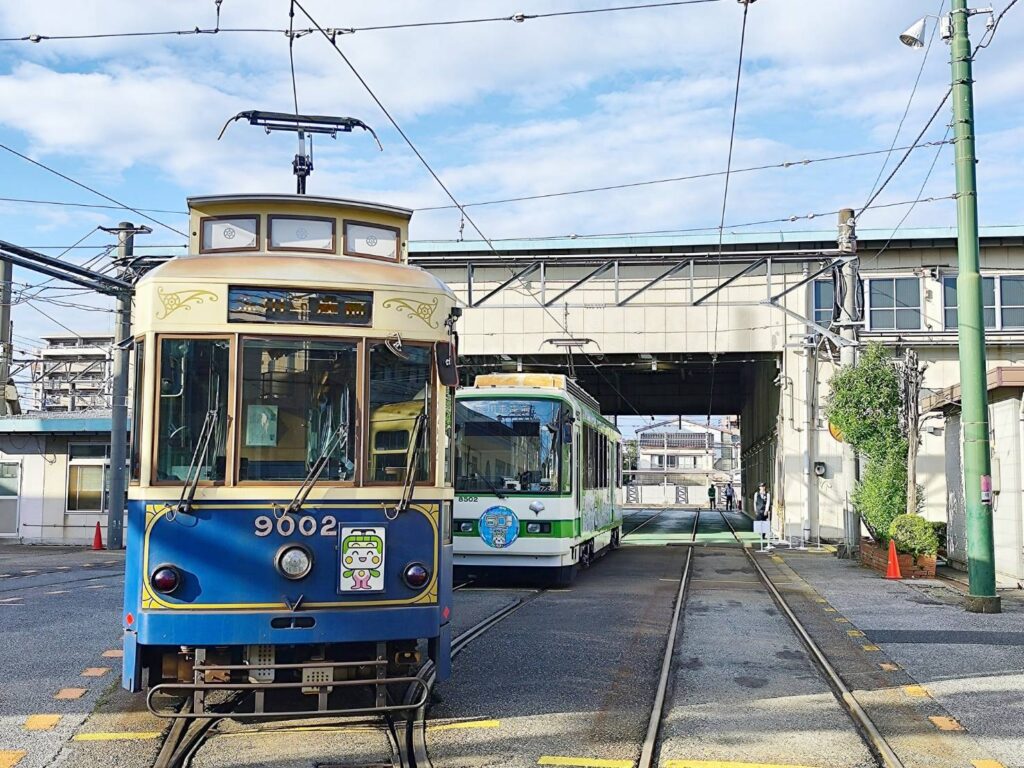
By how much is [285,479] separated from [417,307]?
1363 millimetres

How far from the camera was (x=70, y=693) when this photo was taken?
8.02 metres

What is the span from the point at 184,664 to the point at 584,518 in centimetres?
1144

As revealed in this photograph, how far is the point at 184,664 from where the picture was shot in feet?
21.8

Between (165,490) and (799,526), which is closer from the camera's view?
(165,490)

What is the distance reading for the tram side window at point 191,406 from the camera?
Result: 261 inches

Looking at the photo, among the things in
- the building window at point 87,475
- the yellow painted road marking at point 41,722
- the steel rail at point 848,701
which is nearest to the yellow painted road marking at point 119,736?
the yellow painted road marking at point 41,722

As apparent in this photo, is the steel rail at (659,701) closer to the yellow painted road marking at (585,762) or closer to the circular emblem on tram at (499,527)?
the yellow painted road marking at (585,762)

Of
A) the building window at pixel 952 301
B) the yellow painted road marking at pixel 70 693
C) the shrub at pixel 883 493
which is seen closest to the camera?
the yellow painted road marking at pixel 70 693

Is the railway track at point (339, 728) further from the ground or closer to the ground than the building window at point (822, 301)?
closer to the ground

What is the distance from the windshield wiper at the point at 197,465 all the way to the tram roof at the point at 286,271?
877 mm

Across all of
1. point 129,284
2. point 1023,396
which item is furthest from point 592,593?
point 129,284

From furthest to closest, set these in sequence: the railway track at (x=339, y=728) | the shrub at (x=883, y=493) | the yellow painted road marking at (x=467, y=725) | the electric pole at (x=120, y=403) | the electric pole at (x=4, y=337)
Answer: the electric pole at (x=4, y=337) < the electric pole at (x=120, y=403) < the shrub at (x=883, y=493) < the yellow painted road marking at (x=467, y=725) < the railway track at (x=339, y=728)

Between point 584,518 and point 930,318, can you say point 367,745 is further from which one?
point 930,318

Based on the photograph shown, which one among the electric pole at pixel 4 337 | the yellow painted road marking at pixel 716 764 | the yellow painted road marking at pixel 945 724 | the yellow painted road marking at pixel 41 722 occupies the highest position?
the electric pole at pixel 4 337
